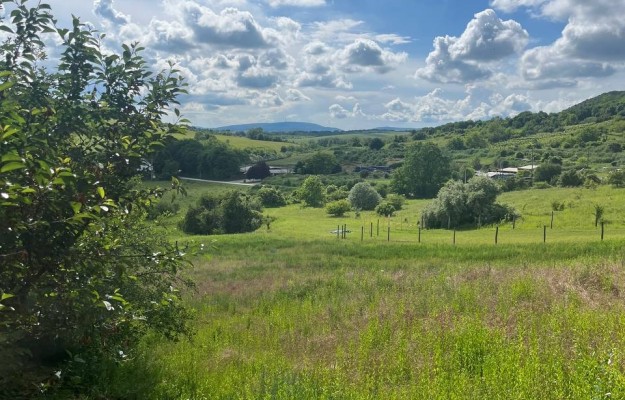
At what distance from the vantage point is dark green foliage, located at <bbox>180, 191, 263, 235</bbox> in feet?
260

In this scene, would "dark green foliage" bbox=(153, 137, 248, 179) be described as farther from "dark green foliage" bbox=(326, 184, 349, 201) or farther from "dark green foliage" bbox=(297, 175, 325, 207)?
"dark green foliage" bbox=(297, 175, 325, 207)

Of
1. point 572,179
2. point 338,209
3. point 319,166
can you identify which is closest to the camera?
point 572,179

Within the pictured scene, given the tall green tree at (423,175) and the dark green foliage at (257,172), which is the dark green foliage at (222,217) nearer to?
the tall green tree at (423,175)

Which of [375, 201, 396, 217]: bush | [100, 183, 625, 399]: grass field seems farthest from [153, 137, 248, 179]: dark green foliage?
[100, 183, 625, 399]: grass field

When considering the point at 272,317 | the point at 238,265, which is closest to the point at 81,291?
the point at 272,317

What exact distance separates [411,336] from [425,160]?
364ft

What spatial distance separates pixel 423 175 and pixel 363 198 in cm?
2642

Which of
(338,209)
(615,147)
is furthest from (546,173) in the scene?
(615,147)

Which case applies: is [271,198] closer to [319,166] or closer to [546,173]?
[546,173]

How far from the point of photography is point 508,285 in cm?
1433

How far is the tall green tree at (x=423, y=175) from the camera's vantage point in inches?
4624

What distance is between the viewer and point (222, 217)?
79812 mm

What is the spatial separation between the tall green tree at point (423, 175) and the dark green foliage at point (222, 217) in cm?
4846

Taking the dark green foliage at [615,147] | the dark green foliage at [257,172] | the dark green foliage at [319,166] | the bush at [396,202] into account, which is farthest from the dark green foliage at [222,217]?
the dark green foliage at [615,147]
